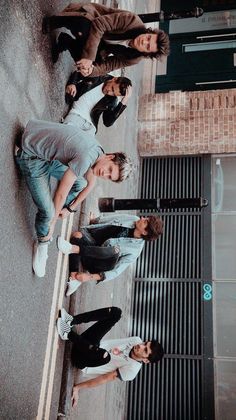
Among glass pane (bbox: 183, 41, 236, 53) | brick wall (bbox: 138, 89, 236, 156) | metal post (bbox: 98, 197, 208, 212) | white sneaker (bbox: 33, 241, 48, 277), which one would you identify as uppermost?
glass pane (bbox: 183, 41, 236, 53)

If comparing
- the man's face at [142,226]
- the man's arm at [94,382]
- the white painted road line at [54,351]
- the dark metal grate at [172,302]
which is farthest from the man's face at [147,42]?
the dark metal grate at [172,302]

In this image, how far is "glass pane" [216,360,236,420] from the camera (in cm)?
661

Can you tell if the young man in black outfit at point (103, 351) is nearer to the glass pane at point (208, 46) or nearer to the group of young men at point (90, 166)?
the group of young men at point (90, 166)

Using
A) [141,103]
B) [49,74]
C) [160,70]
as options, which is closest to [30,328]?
[49,74]

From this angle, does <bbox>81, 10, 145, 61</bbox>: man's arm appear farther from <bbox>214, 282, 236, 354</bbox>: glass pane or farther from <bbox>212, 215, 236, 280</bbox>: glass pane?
<bbox>214, 282, 236, 354</bbox>: glass pane

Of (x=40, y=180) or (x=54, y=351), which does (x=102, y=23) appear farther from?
(x=54, y=351)

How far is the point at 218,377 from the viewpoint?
6.81 meters

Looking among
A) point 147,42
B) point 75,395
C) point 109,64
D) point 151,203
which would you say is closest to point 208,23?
point 151,203

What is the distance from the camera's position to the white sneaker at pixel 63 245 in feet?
15.2

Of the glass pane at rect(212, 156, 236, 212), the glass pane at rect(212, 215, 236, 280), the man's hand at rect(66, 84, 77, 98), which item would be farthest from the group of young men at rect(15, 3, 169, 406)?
the glass pane at rect(212, 156, 236, 212)

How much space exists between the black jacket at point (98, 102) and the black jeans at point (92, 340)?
201cm

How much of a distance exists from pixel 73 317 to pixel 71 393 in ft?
2.71

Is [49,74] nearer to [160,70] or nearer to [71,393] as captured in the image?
[71,393]

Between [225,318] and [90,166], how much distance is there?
4537 millimetres
